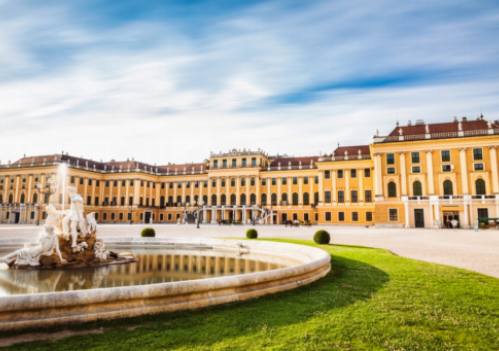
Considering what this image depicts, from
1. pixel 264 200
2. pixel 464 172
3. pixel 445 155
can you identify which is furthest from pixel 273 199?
pixel 464 172

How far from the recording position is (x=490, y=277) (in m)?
8.88

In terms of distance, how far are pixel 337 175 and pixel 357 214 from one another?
6.66 m

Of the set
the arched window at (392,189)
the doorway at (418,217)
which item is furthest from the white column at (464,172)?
the arched window at (392,189)

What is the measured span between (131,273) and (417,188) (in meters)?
41.8

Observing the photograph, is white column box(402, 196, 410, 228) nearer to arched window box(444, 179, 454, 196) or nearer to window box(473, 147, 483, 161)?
arched window box(444, 179, 454, 196)

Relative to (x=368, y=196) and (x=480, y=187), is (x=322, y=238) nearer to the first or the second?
(x=480, y=187)

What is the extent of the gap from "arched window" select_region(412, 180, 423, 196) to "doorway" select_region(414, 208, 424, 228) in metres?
2.80

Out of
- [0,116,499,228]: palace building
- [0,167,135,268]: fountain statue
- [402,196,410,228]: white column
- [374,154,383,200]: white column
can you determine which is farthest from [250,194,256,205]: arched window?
[0,167,135,268]: fountain statue

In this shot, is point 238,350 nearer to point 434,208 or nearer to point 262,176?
point 434,208

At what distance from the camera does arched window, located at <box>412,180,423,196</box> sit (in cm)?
4331

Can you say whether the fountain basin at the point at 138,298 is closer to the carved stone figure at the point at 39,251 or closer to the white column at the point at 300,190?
the carved stone figure at the point at 39,251

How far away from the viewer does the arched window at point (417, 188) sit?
142 ft

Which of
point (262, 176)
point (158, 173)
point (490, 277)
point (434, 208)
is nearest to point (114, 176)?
point (158, 173)

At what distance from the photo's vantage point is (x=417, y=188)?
4353 centimetres
